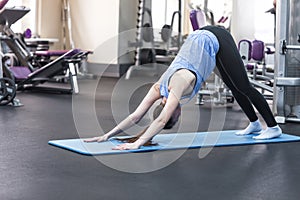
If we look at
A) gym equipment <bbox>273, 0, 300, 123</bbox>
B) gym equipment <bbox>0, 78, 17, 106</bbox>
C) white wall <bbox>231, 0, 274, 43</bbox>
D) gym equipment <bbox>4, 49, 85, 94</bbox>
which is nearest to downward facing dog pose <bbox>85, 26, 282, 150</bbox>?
gym equipment <bbox>273, 0, 300, 123</bbox>

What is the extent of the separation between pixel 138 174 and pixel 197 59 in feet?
3.20

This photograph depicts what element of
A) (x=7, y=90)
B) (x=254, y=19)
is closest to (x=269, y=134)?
(x=7, y=90)

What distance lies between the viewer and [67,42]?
1067cm

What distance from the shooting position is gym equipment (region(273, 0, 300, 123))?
4855 mm

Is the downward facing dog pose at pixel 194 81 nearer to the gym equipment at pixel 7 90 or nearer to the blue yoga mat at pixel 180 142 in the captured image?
the blue yoga mat at pixel 180 142

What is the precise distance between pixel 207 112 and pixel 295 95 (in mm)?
997

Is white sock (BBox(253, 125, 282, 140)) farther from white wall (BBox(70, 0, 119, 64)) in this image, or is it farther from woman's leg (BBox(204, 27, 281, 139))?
white wall (BBox(70, 0, 119, 64))

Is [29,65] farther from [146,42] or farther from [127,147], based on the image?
[127,147]

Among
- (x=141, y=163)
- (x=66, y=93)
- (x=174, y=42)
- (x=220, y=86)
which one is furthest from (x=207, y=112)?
(x=174, y=42)

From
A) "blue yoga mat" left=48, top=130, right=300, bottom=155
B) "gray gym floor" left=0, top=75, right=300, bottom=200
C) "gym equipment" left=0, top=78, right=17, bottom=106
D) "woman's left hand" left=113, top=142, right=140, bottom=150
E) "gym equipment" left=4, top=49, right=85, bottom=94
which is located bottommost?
"gray gym floor" left=0, top=75, right=300, bottom=200

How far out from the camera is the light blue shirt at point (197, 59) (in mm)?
3230

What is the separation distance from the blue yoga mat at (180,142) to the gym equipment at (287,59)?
892 millimetres

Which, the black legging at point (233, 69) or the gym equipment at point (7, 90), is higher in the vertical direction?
the black legging at point (233, 69)

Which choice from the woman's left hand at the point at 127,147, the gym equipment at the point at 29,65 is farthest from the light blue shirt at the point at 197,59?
the gym equipment at the point at 29,65
